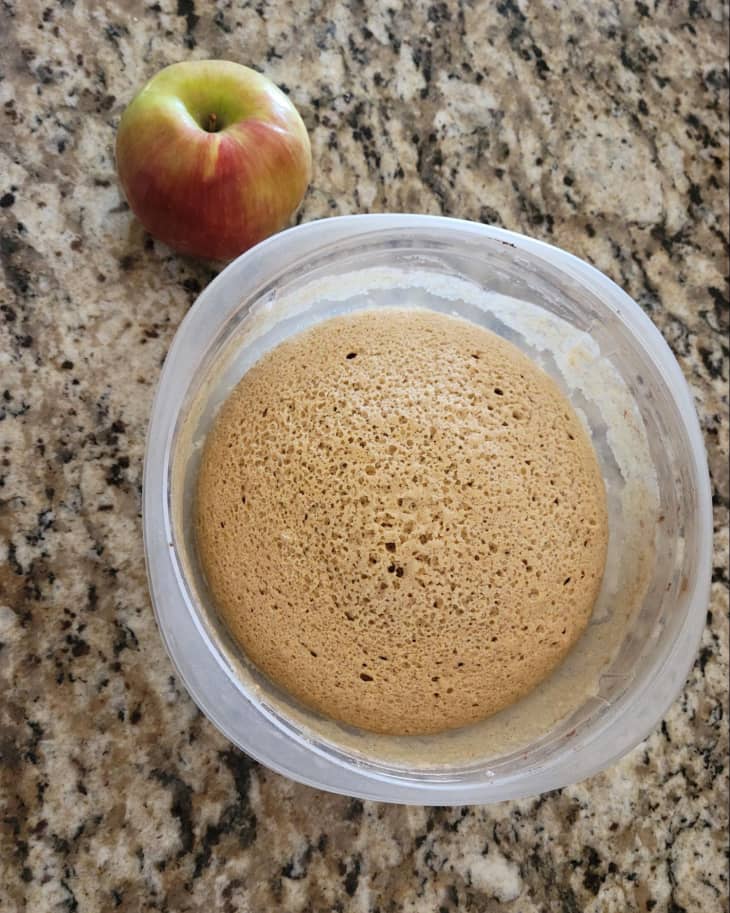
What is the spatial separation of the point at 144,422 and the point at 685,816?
62 centimetres

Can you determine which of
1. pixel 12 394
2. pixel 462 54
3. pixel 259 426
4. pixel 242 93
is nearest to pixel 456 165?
pixel 462 54

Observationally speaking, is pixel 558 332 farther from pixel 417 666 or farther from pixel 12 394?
pixel 12 394

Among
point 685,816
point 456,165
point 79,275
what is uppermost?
point 456,165

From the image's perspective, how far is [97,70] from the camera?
85cm

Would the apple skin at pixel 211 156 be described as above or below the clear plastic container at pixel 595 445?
above

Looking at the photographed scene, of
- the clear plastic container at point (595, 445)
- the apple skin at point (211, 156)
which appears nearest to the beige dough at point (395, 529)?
the clear plastic container at point (595, 445)

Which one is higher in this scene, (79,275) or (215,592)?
(79,275)

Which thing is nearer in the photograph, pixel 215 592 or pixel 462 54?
pixel 215 592

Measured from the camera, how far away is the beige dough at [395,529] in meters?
0.73

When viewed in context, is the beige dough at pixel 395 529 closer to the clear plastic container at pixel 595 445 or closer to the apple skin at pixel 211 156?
the clear plastic container at pixel 595 445

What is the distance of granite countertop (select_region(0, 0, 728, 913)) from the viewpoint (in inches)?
29.9

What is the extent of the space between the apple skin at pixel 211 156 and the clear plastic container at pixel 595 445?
0.19ft

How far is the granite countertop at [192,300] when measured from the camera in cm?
→ 76

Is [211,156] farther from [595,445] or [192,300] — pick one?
[595,445]
